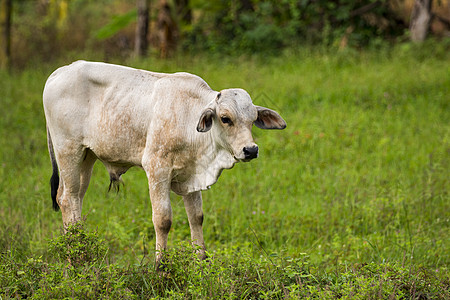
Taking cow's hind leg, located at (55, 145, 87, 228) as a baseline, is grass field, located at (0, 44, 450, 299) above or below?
below

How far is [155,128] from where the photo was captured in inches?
146

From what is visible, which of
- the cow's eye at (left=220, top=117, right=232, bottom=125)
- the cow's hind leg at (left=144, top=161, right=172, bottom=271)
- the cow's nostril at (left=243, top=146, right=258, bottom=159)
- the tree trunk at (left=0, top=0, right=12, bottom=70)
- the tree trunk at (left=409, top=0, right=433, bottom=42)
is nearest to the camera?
the cow's nostril at (left=243, top=146, right=258, bottom=159)

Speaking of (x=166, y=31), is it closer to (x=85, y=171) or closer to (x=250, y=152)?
(x=85, y=171)

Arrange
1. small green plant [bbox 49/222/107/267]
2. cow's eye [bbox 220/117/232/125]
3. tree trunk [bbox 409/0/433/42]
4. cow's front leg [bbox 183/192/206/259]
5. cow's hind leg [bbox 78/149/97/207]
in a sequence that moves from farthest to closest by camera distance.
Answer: tree trunk [bbox 409/0/433/42]
cow's hind leg [bbox 78/149/97/207]
cow's front leg [bbox 183/192/206/259]
small green plant [bbox 49/222/107/267]
cow's eye [bbox 220/117/232/125]

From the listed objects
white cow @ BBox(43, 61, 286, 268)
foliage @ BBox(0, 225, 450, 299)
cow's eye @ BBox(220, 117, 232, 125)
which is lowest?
foliage @ BBox(0, 225, 450, 299)

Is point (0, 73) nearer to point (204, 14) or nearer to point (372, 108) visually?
point (204, 14)

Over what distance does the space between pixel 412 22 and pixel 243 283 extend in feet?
31.0

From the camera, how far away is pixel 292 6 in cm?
1254

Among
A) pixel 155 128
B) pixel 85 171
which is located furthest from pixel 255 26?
pixel 155 128

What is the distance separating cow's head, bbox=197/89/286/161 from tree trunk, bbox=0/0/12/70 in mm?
9895

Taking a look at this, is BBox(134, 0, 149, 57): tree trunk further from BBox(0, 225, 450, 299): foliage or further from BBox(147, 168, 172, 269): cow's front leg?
BBox(147, 168, 172, 269): cow's front leg

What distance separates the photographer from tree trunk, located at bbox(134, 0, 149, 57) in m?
12.3

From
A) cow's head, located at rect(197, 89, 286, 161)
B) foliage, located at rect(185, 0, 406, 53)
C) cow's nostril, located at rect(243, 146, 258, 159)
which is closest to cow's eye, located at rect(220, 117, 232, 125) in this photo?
cow's head, located at rect(197, 89, 286, 161)

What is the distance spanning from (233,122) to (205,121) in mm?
178
